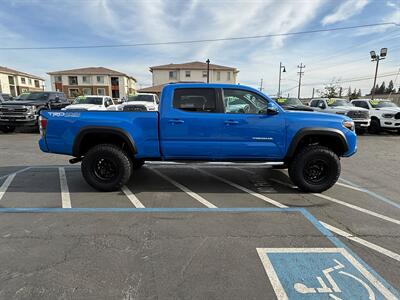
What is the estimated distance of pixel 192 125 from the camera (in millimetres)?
4727

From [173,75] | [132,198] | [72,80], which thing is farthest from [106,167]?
[72,80]

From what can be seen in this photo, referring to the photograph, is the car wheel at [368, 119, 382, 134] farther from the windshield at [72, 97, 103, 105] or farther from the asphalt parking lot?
the windshield at [72, 97, 103, 105]

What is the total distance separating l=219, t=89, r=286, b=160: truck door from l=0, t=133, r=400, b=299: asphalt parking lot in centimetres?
80

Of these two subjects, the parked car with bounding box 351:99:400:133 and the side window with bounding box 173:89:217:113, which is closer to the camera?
the side window with bounding box 173:89:217:113

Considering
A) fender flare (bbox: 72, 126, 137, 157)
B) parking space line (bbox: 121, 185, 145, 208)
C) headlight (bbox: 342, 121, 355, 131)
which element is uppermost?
headlight (bbox: 342, 121, 355, 131)

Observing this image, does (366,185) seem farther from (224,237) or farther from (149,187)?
(149,187)

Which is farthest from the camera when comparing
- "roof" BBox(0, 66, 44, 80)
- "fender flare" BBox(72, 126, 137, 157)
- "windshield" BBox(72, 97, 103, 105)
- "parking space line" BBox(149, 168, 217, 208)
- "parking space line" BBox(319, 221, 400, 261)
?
"roof" BBox(0, 66, 44, 80)

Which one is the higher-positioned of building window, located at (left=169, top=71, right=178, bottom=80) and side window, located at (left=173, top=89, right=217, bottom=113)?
building window, located at (left=169, top=71, right=178, bottom=80)

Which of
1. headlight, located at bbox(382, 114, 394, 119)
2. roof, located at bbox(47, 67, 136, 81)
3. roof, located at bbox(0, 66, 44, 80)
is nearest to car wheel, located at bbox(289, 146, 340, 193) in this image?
headlight, located at bbox(382, 114, 394, 119)

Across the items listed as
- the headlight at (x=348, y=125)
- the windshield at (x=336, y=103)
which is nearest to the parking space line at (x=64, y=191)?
the headlight at (x=348, y=125)

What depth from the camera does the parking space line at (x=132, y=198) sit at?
4398mm

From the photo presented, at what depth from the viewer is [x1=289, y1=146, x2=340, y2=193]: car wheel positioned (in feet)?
16.1

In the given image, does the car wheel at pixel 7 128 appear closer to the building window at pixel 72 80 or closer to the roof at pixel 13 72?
the building window at pixel 72 80

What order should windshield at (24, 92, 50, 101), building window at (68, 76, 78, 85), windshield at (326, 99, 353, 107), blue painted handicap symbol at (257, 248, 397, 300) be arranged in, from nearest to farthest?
1. blue painted handicap symbol at (257, 248, 397, 300)
2. windshield at (24, 92, 50, 101)
3. windshield at (326, 99, 353, 107)
4. building window at (68, 76, 78, 85)
